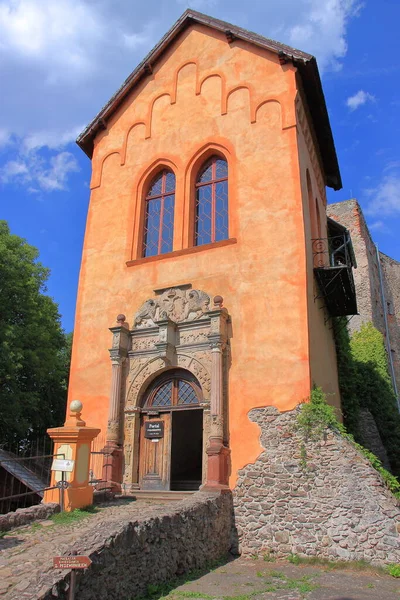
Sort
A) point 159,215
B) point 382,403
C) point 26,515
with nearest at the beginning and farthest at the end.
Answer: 1. point 26,515
2. point 159,215
3. point 382,403

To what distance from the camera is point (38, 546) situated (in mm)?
7188

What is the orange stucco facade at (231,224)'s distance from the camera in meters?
11.4

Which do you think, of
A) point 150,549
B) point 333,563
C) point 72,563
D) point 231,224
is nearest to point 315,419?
point 333,563

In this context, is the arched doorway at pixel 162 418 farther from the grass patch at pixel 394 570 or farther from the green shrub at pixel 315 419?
the grass patch at pixel 394 570

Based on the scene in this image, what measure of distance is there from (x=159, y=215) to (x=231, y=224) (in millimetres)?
2552

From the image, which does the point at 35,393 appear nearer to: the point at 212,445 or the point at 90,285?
the point at 90,285

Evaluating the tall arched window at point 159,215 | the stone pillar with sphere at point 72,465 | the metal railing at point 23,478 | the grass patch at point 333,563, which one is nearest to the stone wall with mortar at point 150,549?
the grass patch at point 333,563

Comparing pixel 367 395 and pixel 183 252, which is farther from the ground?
pixel 183 252

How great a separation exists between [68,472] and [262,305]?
5437mm

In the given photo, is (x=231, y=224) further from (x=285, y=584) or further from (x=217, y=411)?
(x=285, y=584)

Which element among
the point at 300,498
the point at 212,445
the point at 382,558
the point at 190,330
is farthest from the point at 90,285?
the point at 382,558

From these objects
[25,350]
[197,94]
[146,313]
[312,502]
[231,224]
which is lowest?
[312,502]

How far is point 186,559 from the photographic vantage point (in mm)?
8328

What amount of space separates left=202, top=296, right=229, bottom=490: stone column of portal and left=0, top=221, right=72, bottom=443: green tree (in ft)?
32.9
